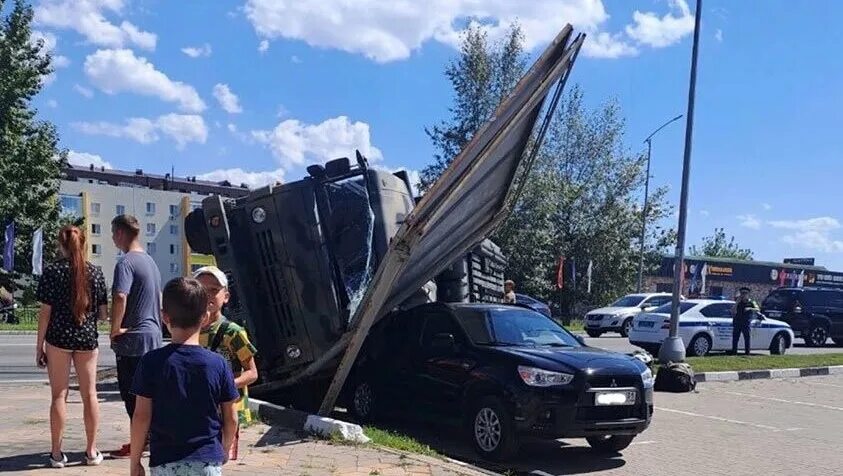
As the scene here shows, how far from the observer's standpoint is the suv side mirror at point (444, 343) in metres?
8.40

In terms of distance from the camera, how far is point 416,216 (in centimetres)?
719

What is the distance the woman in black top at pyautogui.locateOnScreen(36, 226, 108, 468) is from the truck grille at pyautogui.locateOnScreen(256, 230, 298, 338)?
3.40m

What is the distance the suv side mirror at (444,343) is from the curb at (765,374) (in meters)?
7.79

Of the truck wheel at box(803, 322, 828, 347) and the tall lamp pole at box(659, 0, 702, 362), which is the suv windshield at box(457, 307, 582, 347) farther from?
the truck wheel at box(803, 322, 828, 347)

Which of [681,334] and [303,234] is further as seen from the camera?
[681,334]

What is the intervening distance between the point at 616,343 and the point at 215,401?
22.0m

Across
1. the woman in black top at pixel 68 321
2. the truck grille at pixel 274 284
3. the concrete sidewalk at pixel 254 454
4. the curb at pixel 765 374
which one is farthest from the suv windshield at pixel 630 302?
the woman in black top at pixel 68 321

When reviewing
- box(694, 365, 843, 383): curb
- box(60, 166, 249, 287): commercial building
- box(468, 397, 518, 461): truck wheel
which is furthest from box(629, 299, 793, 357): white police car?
box(60, 166, 249, 287): commercial building

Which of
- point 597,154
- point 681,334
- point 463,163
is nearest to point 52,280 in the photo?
point 463,163

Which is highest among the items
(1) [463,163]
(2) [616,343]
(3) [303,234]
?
(1) [463,163]

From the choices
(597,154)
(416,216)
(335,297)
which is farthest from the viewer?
(597,154)

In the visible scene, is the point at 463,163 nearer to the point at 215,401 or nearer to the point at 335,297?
the point at 335,297

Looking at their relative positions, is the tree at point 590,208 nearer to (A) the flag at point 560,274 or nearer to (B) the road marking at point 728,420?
(A) the flag at point 560,274

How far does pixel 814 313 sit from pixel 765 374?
38.7ft
